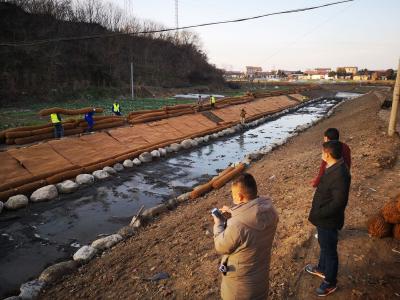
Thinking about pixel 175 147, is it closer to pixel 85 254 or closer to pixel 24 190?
pixel 24 190

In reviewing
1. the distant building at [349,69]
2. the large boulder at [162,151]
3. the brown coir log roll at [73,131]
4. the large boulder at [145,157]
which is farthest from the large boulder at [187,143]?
the distant building at [349,69]

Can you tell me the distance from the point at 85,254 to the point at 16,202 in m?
3.98

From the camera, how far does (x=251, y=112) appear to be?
30.9 meters

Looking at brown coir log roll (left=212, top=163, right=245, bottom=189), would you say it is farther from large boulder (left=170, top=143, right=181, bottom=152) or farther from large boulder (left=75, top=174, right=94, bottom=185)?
large boulder (left=170, top=143, right=181, bottom=152)

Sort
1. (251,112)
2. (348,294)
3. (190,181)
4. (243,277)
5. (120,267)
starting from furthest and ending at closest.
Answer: (251,112)
(190,181)
(120,267)
(348,294)
(243,277)

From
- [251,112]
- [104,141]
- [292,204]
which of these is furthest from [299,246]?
[251,112]

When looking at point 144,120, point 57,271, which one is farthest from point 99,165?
point 144,120

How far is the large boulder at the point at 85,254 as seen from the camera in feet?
20.1

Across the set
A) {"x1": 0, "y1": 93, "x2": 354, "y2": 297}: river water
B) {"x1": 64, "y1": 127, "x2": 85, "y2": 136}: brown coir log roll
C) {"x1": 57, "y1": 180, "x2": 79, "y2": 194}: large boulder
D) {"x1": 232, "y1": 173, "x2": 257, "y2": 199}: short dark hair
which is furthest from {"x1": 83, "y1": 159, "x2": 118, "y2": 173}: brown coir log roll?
{"x1": 232, "y1": 173, "x2": 257, "y2": 199}: short dark hair

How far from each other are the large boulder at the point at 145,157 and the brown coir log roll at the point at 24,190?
4.43m

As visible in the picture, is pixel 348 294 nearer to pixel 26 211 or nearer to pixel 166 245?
pixel 166 245

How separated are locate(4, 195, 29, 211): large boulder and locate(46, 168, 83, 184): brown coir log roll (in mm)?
1293

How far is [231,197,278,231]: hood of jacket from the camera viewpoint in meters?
2.46

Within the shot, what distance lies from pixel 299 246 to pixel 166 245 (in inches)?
100
